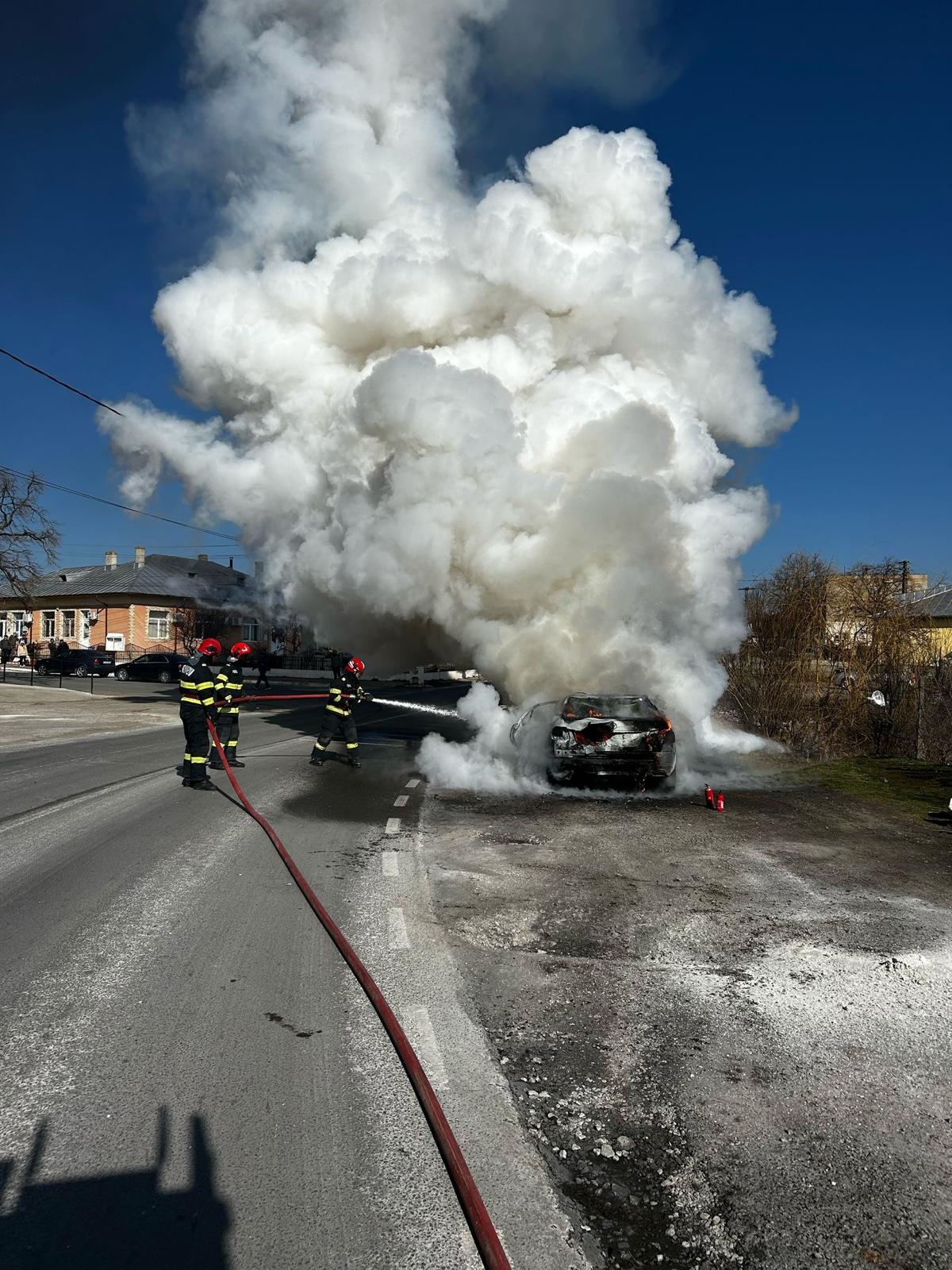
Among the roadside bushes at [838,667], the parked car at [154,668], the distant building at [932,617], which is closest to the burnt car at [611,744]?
the roadside bushes at [838,667]

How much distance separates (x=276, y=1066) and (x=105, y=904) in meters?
2.74

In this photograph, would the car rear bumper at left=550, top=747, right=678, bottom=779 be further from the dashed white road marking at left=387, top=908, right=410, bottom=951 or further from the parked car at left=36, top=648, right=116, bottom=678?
the parked car at left=36, top=648, right=116, bottom=678

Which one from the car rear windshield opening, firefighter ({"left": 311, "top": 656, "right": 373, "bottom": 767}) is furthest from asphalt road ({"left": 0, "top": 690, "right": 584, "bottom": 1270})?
firefighter ({"left": 311, "top": 656, "right": 373, "bottom": 767})

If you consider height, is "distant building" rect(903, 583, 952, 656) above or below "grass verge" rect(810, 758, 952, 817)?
above

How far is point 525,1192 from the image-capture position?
2.77m

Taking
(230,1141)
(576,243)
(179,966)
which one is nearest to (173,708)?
(576,243)

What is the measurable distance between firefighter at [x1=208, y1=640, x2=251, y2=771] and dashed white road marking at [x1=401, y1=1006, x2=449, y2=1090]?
9383 mm

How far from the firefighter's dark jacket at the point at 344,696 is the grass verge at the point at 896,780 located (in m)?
7.15

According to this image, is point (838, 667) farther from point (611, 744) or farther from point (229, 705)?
point (229, 705)

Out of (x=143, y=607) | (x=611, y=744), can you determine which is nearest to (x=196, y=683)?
(x=611, y=744)

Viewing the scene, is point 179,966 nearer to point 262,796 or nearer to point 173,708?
point 262,796

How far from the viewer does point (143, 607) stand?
5441 cm

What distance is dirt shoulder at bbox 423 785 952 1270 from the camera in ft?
8.82

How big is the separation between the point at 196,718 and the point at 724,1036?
8.41 m
